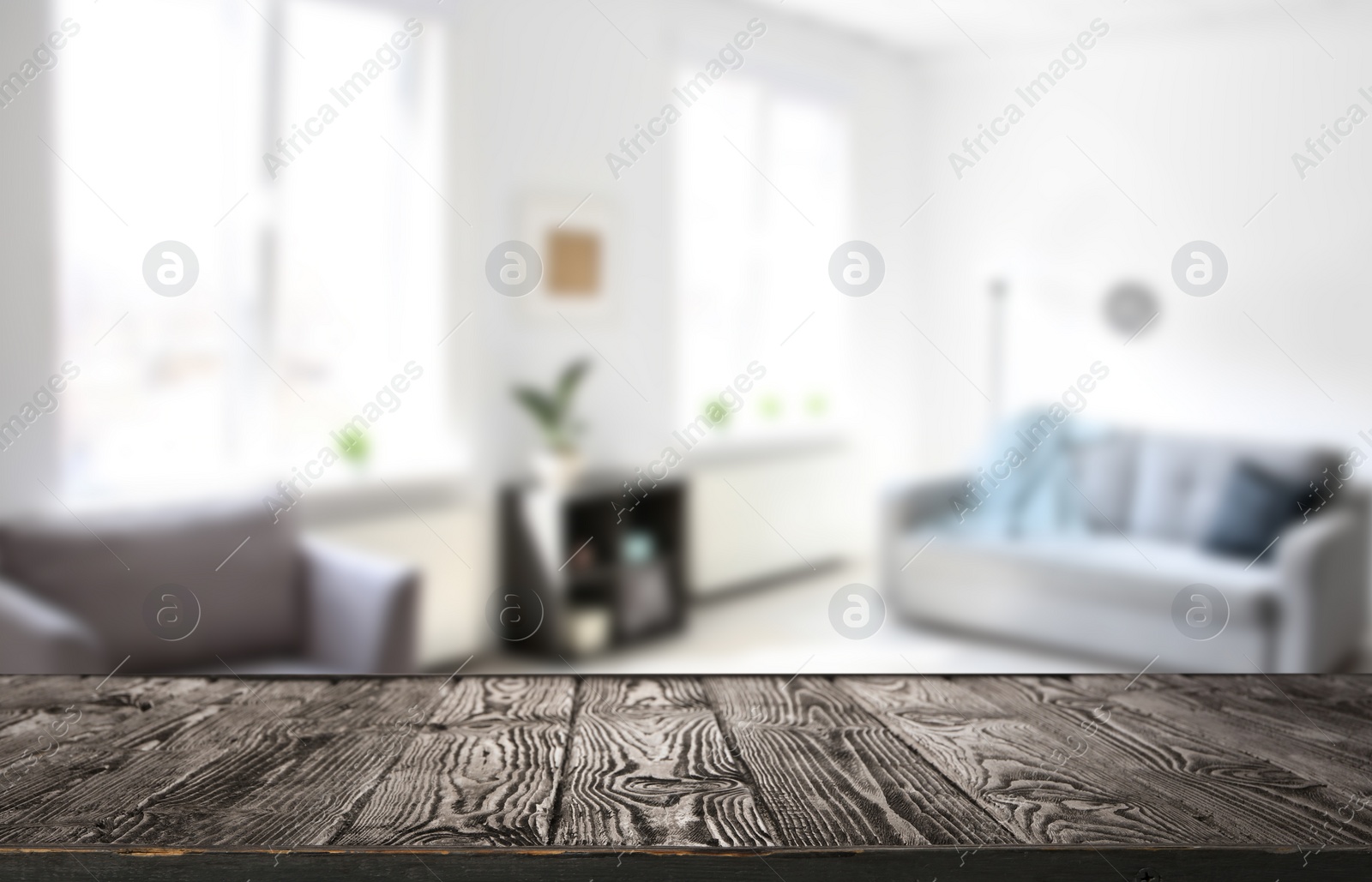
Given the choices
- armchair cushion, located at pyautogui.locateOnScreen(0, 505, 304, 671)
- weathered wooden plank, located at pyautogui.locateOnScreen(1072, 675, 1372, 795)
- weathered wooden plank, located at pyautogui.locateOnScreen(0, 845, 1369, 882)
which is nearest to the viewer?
weathered wooden plank, located at pyautogui.locateOnScreen(0, 845, 1369, 882)

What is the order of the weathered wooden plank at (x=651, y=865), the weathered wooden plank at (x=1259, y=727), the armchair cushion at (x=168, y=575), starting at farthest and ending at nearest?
the armchair cushion at (x=168, y=575), the weathered wooden plank at (x=1259, y=727), the weathered wooden plank at (x=651, y=865)

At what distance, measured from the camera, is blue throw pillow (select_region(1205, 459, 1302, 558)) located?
87cm

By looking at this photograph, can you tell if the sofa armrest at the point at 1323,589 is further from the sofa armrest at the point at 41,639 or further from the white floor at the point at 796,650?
the sofa armrest at the point at 41,639

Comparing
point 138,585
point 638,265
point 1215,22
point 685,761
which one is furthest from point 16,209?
point 1215,22

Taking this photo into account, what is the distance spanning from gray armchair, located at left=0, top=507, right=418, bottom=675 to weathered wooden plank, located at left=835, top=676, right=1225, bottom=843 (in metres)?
0.48

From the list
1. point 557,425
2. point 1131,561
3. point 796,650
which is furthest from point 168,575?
point 1131,561

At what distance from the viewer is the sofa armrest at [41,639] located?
2.88 ft

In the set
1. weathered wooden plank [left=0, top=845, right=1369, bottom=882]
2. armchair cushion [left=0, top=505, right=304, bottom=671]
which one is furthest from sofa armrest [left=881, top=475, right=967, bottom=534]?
armchair cushion [left=0, top=505, right=304, bottom=671]

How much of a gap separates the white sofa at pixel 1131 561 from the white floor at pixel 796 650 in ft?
0.07

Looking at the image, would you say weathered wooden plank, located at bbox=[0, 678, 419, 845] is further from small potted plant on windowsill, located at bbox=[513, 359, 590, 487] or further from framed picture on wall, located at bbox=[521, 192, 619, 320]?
framed picture on wall, located at bbox=[521, 192, 619, 320]

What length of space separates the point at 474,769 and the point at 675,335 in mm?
410

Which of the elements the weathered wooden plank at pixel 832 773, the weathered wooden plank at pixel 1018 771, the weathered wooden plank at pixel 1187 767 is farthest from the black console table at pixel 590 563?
the weathered wooden plank at pixel 1187 767

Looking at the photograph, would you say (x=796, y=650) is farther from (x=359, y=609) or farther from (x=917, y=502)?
(x=359, y=609)

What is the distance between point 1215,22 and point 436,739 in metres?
0.96
